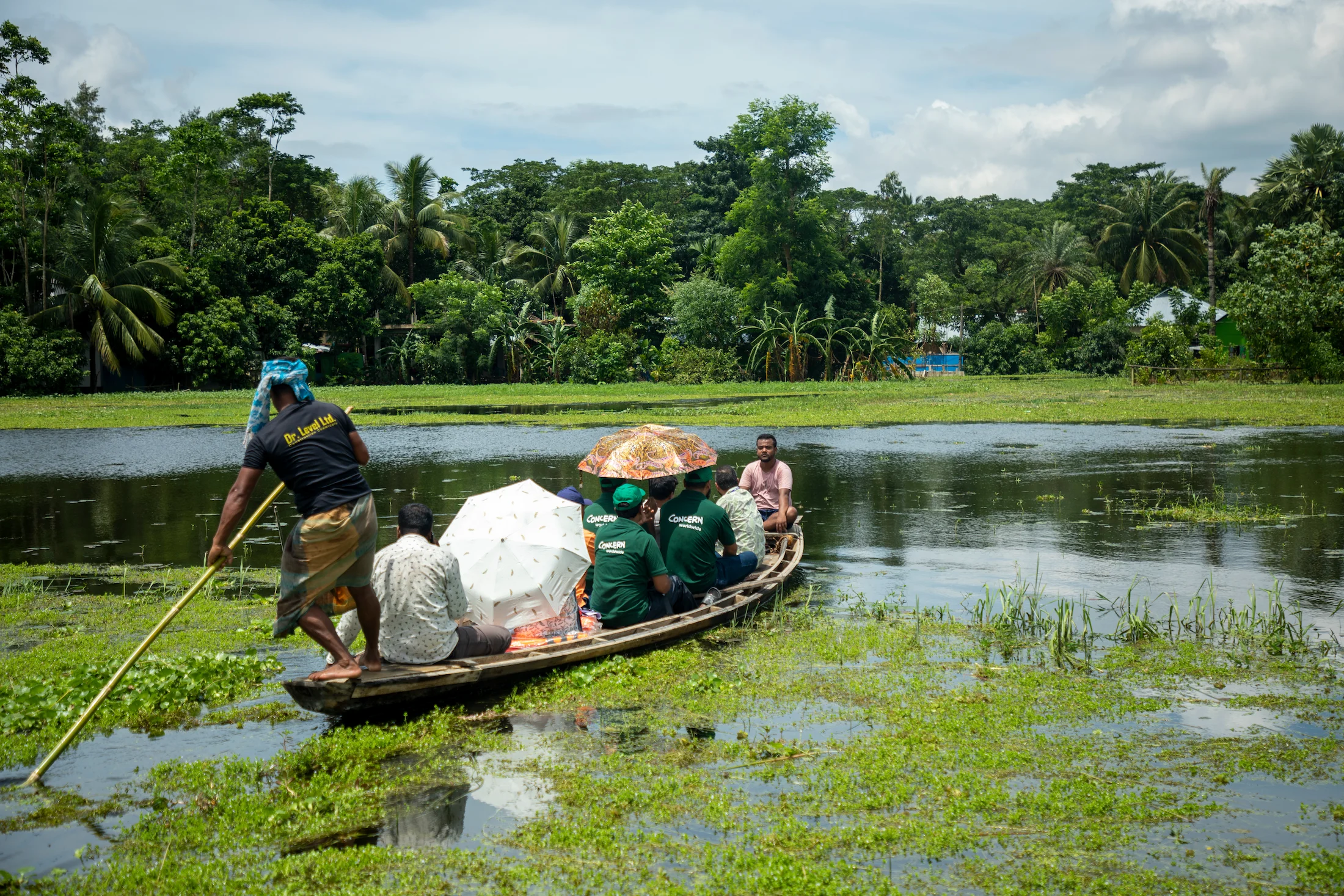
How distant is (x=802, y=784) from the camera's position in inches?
234

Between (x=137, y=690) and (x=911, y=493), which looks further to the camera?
(x=911, y=493)

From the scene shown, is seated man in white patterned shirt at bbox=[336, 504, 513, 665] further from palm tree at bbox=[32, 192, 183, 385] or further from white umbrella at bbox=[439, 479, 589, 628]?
palm tree at bbox=[32, 192, 183, 385]

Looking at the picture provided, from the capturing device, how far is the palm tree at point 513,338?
51312mm

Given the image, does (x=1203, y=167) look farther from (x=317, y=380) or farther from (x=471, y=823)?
(x=471, y=823)

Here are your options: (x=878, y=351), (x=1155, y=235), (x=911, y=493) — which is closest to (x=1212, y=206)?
(x=1155, y=235)

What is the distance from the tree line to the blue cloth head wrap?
41.1 m

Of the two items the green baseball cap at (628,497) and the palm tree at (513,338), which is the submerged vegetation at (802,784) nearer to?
the green baseball cap at (628,497)

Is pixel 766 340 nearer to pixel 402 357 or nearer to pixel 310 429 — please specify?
pixel 402 357

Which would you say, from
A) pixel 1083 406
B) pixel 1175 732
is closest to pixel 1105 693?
pixel 1175 732

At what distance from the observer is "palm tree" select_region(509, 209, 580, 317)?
191ft

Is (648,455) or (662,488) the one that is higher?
(648,455)

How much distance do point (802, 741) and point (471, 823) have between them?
216cm

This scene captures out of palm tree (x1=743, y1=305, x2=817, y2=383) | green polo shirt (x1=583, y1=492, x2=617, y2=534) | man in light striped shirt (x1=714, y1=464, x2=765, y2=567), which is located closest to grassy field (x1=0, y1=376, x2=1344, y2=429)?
palm tree (x1=743, y1=305, x2=817, y2=383)

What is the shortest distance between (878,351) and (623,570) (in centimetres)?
4452
